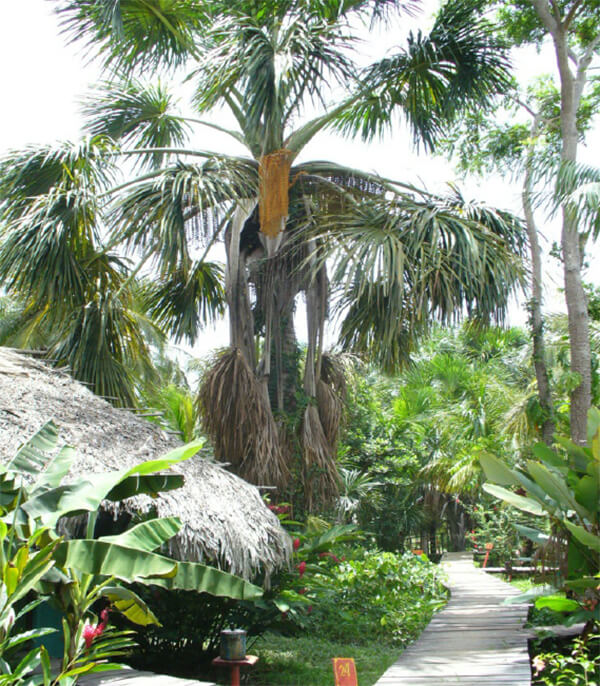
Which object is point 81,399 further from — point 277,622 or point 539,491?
point 539,491

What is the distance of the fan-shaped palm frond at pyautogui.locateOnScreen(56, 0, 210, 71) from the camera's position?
966 centimetres

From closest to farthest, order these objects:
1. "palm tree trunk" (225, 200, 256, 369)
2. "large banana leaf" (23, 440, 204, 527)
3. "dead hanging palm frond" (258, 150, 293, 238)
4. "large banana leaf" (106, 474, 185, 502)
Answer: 1. "large banana leaf" (23, 440, 204, 527)
2. "large banana leaf" (106, 474, 185, 502)
3. "dead hanging palm frond" (258, 150, 293, 238)
4. "palm tree trunk" (225, 200, 256, 369)

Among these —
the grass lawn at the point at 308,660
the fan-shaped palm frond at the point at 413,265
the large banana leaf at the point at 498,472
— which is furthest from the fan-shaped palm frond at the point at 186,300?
the large banana leaf at the point at 498,472

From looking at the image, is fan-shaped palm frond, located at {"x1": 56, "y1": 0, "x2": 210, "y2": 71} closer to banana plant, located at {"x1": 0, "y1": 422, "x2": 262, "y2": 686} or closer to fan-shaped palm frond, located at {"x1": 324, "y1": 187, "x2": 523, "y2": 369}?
fan-shaped palm frond, located at {"x1": 324, "y1": 187, "x2": 523, "y2": 369}

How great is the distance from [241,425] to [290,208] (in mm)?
3184

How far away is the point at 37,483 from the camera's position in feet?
16.5

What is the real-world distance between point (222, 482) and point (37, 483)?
2320mm

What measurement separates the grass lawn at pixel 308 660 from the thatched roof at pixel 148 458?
1.32 m

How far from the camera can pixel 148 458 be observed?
6.57m

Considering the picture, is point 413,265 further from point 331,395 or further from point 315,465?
point 315,465

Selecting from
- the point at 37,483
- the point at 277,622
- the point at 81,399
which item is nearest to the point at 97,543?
the point at 37,483

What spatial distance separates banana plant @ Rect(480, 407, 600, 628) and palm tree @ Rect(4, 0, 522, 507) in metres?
2.66

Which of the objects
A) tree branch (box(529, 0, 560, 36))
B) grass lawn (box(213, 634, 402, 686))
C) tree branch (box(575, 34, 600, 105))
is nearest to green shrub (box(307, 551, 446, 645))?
grass lawn (box(213, 634, 402, 686))

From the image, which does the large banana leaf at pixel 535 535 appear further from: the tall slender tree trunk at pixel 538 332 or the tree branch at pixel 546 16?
the tree branch at pixel 546 16
